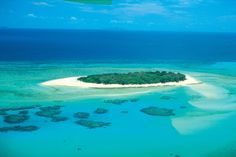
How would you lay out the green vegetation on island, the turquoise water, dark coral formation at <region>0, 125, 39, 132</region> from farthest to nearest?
the green vegetation on island → dark coral formation at <region>0, 125, 39, 132</region> → the turquoise water

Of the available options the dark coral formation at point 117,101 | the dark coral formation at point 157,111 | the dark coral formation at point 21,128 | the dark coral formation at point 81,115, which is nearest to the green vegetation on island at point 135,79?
the dark coral formation at point 117,101

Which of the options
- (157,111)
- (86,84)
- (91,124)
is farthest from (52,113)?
(86,84)

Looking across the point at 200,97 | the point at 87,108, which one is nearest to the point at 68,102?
the point at 87,108

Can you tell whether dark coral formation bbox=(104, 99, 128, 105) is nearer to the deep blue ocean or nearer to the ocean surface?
the ocean surface

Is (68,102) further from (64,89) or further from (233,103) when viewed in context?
(233,103)

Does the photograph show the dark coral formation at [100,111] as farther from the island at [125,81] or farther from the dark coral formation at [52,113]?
the island at [125,81]

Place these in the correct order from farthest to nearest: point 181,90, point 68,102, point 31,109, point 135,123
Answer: point 181,90 → point 68,102 → point 31,109 → point 135,123

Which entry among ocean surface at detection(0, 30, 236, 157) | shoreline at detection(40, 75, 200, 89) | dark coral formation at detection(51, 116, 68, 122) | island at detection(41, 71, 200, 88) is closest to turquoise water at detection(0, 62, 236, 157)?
ocean surface at detection(0, 30, 236, 157)
